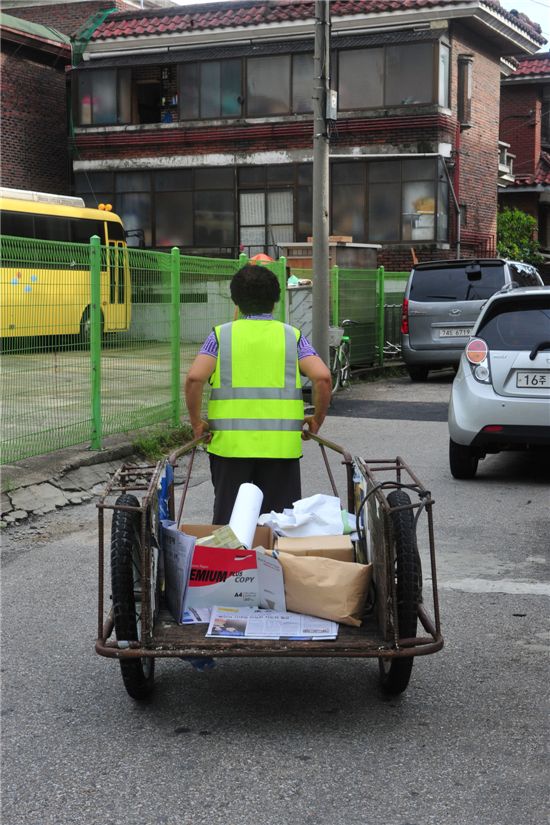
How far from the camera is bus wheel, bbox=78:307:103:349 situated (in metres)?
9.26

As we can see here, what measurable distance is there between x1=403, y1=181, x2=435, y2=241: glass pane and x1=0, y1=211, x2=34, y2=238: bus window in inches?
385

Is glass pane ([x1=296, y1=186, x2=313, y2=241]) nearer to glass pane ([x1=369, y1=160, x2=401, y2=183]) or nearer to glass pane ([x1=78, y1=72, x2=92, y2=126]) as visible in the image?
glass pane ([x1=369, y1=160, x2=401, y2=183])

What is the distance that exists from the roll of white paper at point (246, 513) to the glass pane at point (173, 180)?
89.2 ft

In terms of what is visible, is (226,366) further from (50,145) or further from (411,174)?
(50,145)

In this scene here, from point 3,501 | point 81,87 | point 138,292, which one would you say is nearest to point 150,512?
point 3,501

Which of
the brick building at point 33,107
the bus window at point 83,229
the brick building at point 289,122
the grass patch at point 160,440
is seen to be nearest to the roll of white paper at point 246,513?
the grass patch at point 160,440

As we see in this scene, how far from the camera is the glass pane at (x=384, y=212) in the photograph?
93.2 feet

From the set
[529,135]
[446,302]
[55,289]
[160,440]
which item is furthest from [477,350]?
[529,135]

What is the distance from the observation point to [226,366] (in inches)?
192

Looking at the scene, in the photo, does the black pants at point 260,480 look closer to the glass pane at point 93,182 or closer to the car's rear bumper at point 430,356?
the car's rear bumper at point 430,356

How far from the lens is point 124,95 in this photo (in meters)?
31.3

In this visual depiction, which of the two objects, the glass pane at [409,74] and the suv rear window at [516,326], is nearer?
the suv rear window at [516,326]

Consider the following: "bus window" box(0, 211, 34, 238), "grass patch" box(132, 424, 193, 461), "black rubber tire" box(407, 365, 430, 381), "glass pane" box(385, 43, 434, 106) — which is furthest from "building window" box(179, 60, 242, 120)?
"grass patch" box(132, 424, 193, 461)

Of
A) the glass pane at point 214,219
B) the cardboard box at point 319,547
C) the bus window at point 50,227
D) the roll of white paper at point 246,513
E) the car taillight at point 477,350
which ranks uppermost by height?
the glass pane at point 214,219
